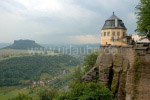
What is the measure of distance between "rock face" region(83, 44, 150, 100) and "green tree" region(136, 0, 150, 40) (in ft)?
13.4

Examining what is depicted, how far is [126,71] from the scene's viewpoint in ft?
71.3

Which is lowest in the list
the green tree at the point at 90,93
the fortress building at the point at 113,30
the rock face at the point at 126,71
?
the green tree at the point at 90,93

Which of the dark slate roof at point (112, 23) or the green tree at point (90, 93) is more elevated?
the dark slate roof at point (112, 23)

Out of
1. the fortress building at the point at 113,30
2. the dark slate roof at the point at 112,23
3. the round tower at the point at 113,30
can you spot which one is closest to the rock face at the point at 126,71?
the fortress building at the point at 113,30

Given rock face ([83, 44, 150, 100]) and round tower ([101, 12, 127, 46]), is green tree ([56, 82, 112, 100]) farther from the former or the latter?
round tower ([101, 12, 127, 46])

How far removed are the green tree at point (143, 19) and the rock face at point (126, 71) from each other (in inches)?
161

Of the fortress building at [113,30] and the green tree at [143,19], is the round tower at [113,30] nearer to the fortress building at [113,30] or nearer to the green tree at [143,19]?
the fortress building at [113,30]

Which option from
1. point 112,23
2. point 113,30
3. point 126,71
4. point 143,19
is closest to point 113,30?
point 113,30

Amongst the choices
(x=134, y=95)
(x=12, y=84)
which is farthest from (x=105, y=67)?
(x=12, y=84)

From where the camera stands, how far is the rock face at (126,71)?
19438 millimetres

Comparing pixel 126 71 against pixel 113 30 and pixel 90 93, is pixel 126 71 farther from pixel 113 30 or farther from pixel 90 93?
pixel 113 30

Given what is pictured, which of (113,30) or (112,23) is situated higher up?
(112,23)

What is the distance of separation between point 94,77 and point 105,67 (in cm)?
272

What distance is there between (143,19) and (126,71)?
28.5 feet
